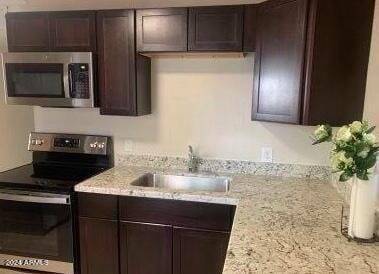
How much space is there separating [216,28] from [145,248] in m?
1.61

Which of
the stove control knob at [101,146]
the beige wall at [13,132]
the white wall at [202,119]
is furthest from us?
the beige wall at [13,132]

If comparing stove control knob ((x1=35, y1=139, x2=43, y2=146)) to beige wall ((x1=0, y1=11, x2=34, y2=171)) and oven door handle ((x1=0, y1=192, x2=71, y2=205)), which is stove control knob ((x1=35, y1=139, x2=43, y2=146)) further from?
beige wall ((x1=0, y1=11, x2=34, y2=171))

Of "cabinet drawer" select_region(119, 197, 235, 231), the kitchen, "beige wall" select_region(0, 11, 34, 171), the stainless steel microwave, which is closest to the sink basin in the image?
the kitchen

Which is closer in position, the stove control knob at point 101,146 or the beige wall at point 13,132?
the stove control knob at point 101,146

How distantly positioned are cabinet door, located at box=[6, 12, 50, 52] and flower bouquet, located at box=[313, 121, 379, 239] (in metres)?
2.17

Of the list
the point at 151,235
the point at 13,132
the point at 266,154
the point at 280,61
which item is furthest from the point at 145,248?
the point at 13,132

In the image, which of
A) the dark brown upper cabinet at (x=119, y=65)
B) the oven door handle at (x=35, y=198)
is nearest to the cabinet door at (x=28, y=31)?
the dark brown upper cabinet at (x=119, y=65)

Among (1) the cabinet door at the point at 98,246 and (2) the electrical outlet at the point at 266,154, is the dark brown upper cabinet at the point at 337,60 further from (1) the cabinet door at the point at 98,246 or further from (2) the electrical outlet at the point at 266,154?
(1) the cabinet door at the point at 98,246

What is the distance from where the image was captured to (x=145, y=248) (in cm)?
211

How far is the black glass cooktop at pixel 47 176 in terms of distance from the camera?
221 centimetres

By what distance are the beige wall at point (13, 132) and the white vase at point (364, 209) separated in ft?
11.1

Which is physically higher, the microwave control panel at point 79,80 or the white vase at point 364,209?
the microwave control panel at point 79,80

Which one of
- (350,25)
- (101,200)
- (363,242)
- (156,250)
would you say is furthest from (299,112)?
(101,200)

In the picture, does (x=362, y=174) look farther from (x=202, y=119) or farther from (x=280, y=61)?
(x=202, y=119)
